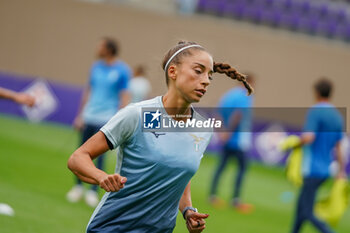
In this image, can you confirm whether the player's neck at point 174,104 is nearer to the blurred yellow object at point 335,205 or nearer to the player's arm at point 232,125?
the blurred yellow object at point 335,205

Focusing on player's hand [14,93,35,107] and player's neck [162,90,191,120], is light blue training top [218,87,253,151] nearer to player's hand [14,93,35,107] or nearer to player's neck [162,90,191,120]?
player's hand [14,93,35,107]

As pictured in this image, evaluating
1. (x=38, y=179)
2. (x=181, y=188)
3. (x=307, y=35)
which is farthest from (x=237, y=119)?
(x=307, y=35)

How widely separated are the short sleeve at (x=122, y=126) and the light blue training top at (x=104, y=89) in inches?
219

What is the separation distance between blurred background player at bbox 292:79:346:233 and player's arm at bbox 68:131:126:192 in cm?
477

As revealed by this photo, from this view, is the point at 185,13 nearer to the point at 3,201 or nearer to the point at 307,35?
the point at 307,35

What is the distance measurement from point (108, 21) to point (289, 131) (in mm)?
8933

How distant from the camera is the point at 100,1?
24266 millimetres

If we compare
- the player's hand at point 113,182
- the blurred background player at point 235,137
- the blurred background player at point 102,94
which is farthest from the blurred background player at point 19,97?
the blurred background player at point 235,137

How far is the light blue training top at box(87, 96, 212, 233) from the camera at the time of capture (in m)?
3.61

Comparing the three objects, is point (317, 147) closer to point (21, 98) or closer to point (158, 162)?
point (21, 98)

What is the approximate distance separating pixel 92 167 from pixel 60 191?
21.4 feet

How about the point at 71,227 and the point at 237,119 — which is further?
the point at 237,119

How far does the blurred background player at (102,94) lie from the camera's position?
9031mm

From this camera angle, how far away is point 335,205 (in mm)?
8359
